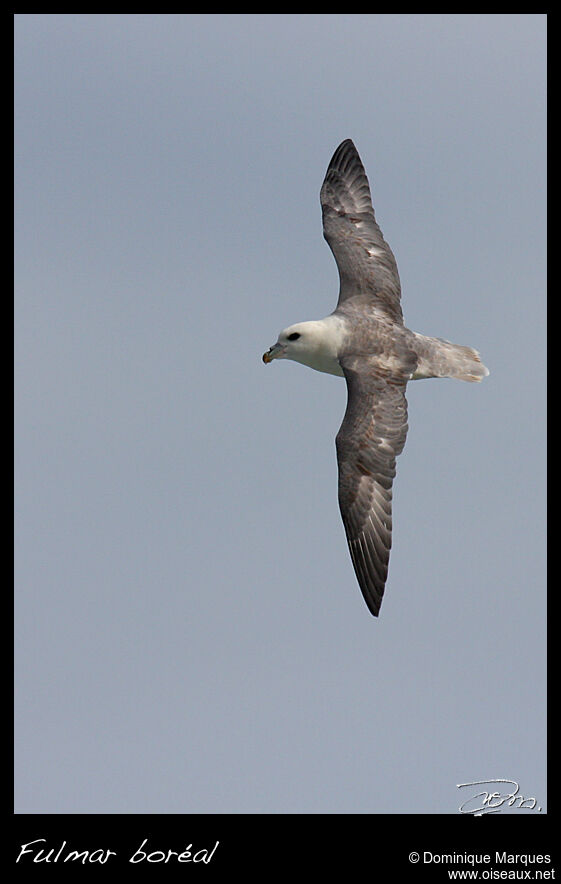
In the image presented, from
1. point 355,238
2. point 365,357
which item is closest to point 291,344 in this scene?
point 365,357

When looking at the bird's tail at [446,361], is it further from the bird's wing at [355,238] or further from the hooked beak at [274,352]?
the hooked beak at [274,352]

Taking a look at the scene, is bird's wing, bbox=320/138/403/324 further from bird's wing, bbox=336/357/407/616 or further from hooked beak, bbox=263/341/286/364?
bird's wing, bbox=336/357/407/616

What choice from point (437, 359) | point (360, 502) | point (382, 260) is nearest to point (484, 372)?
point (437, 359)

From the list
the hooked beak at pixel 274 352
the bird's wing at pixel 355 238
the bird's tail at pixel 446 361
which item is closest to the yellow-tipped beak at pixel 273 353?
the hooked beak at pixel 274 352

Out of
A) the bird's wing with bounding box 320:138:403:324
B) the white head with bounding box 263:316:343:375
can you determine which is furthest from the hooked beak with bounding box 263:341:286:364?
the bird's wing with bounding box 320:138:403:324

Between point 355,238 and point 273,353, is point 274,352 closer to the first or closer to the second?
point 273,353

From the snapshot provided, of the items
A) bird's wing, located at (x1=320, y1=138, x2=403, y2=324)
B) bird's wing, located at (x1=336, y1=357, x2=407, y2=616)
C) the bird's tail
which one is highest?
bird's wing, located at (x1=320, y1=138, x2=403, y2=324)
